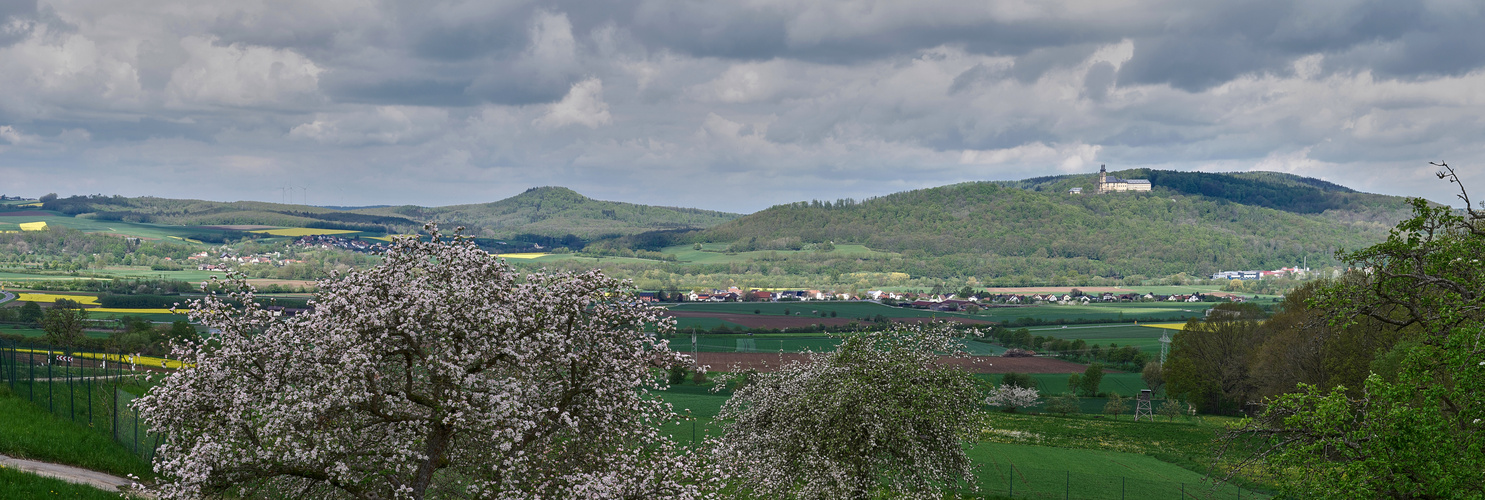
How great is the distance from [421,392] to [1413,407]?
18040 mm

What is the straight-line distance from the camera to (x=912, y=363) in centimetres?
2567

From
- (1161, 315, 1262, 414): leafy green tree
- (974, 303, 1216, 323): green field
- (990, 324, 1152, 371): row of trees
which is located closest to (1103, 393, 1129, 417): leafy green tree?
(1161, 315, 1262, 414): leafy green tree

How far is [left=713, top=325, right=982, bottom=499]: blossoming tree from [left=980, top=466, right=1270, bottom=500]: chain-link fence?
1670cm

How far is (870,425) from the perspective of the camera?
79.6ft

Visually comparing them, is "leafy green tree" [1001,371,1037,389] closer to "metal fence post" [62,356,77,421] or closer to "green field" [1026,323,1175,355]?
"green field" [1026,323,1175,355]

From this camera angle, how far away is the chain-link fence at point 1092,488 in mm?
41938

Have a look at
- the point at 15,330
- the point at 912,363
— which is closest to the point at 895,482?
the point at 912,363

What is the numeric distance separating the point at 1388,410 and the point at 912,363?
38.7 feet

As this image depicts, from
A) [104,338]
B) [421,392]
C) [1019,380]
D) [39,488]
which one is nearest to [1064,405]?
[1019,380]

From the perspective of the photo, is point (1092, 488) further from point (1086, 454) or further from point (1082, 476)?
point (1086, 454)

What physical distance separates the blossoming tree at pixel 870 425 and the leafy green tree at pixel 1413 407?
8991 mm

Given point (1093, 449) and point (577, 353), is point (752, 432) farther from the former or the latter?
point (1093, 449)

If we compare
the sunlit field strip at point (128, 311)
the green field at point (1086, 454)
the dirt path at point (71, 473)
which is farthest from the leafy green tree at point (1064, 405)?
the sunlit field strip at point (128, 311)

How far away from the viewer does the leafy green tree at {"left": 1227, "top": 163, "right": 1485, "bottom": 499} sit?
1494 cm
